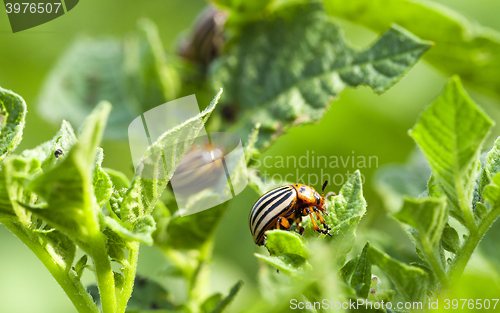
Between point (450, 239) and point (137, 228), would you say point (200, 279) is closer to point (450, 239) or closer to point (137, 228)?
point (137, 228)

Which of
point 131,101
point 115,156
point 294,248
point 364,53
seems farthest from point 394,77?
point 115,156

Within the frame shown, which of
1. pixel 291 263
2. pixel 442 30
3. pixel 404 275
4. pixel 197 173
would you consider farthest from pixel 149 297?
pixel 442 30

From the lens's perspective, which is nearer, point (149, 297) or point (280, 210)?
point (280, 210)

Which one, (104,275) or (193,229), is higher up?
(104,275)

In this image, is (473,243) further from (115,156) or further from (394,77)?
(115,156)

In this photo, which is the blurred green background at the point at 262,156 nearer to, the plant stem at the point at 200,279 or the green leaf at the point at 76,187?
the plant stem at the point at 200,279

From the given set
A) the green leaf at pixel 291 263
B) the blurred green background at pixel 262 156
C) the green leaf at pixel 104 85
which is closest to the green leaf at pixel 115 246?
the green leaf at pixel 291 263

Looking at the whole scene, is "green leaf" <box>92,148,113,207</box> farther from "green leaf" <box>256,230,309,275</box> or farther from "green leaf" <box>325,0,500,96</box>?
"green leaf" <box>325,0,500,96</box>
